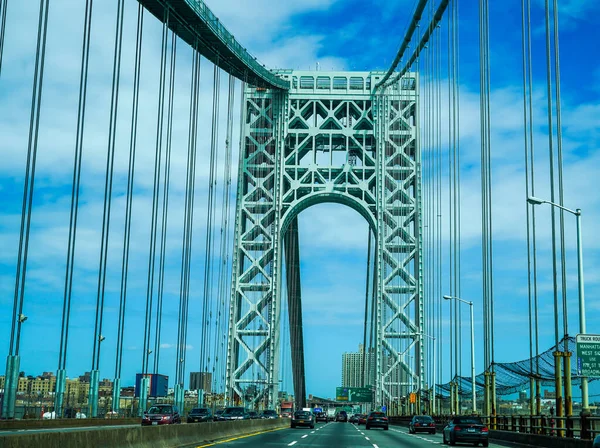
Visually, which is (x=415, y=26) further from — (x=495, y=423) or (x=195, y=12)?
(x=495, y=423)

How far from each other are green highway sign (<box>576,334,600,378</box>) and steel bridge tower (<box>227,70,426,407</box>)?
5191 centimetres

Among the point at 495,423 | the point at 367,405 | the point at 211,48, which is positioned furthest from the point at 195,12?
the point at 367,405

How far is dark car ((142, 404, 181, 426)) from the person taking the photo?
43469 mm

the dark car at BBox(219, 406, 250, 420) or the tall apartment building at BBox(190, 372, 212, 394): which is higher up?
the tall apartment building at BBox(190, 372, 212, 394)

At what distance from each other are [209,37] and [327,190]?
28.3 metres

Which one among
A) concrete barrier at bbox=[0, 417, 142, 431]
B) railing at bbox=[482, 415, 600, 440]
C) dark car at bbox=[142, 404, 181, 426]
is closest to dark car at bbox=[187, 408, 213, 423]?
concrete barrier at bbox=[0, 417, 142, 431]

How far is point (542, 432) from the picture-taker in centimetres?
3144

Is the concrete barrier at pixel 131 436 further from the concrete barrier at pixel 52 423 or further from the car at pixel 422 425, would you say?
the car at pixel 422 425

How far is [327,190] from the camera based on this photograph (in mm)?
82938

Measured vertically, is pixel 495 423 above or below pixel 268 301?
below

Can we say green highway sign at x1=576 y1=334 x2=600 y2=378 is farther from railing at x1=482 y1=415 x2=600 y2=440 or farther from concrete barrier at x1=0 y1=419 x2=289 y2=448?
concrete barrier at x1=0 y1=419 x2=289 y2=448

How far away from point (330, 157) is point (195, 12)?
35676 mm

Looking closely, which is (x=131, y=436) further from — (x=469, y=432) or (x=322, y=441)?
(x=469, y=432)

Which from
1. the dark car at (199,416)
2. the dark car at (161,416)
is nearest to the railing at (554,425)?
the dark car at (161,416)
